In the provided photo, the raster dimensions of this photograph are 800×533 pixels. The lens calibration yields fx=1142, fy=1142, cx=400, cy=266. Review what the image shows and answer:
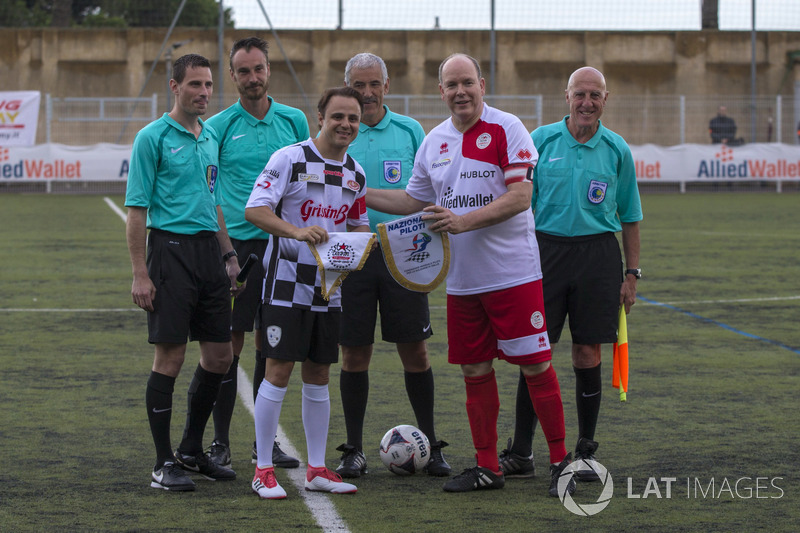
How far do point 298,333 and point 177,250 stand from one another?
2.39ft

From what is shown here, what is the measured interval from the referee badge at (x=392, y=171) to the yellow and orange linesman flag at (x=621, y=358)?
1.38 meters

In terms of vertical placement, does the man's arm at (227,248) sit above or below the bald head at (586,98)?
below

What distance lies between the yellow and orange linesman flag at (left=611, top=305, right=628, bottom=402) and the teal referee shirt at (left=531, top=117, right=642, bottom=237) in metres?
0.50

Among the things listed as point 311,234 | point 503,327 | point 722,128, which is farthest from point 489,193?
point 722,128

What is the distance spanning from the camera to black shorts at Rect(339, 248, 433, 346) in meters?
5.96

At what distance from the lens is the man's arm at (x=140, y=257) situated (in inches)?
210

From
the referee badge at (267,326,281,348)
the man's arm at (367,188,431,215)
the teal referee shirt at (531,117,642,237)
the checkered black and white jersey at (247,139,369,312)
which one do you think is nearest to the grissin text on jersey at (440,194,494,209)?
the man's arm at (367,188,431,215)

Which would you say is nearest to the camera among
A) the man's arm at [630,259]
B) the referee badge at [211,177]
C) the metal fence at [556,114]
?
the referee badge at [211,177]

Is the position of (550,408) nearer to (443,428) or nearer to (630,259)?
(630,259)

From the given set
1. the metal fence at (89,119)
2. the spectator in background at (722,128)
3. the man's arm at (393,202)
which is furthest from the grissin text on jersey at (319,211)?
the spectator in background at (722,128)

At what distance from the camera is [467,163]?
539 cm

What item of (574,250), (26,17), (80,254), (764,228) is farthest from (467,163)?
(26,17)

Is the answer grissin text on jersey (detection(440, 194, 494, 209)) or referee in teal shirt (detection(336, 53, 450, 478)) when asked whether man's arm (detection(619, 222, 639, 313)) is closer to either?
grissin text on jersey (detection(440, 194, 494, 209))

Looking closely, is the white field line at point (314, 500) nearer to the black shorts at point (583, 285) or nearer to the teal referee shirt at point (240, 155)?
the teal referee shirt at point (240, 155)
